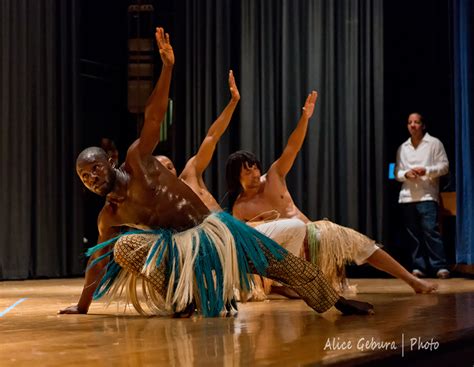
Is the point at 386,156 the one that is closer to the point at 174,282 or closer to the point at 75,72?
the point at 75,72

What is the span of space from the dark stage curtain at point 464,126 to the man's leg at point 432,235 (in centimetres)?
14

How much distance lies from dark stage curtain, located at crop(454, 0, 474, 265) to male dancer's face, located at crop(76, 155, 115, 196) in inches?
137

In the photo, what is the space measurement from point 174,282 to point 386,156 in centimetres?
362

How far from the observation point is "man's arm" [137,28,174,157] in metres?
3.22

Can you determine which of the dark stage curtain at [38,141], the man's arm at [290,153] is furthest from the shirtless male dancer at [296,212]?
the dark stage curtain at [38,141]

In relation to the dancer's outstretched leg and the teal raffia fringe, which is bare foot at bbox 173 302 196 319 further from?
the dancer's outstretched leg

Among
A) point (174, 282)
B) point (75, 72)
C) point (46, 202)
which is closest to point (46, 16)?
point (75, 72)

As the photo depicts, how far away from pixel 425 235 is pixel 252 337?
3857 millimetres

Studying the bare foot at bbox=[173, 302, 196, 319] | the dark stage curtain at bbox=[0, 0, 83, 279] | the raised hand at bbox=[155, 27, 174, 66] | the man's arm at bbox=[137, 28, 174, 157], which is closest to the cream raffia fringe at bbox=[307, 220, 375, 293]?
the bare foot at bbox=[173, 302, 196, 319]

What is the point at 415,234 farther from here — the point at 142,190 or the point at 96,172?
the point at 96,172

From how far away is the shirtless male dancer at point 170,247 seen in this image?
322 cm

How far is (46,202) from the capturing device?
6.85 m

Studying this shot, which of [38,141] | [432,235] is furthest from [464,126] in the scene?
[38,141]

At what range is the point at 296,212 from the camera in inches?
192
